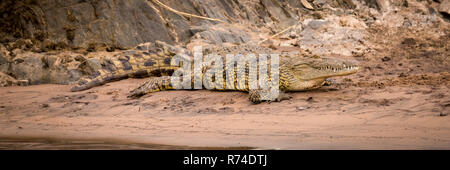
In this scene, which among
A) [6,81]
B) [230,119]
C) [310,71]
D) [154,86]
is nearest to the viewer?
[230,119]

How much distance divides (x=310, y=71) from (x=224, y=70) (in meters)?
A: 1.44

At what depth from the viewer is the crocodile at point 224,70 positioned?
6.22m

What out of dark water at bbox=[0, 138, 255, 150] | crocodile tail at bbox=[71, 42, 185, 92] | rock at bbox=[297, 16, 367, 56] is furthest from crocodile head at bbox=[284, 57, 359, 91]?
rock at bbox=[297, 16, 367, 56]

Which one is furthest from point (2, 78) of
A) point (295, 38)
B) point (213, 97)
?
point (295, 38)

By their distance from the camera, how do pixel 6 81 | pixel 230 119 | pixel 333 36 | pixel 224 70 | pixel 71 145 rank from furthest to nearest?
pixel 333 36, pixel 6 81, pixel 224 70, pixel 230 119, pixel 71 145

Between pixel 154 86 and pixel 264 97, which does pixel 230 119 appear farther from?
pixel 154 86

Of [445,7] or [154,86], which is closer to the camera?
[154,86]

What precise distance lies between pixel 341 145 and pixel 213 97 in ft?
10.9

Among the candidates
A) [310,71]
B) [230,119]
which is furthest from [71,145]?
[310,71]

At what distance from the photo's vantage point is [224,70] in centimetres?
703

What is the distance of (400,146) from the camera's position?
3.45 m

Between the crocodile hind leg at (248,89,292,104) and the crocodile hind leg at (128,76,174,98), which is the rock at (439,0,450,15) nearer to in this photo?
the crocodile hind leg at (248,89,292,104)

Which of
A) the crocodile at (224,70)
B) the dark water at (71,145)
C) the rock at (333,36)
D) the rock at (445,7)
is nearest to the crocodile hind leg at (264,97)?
the crocodile at (224,70)
